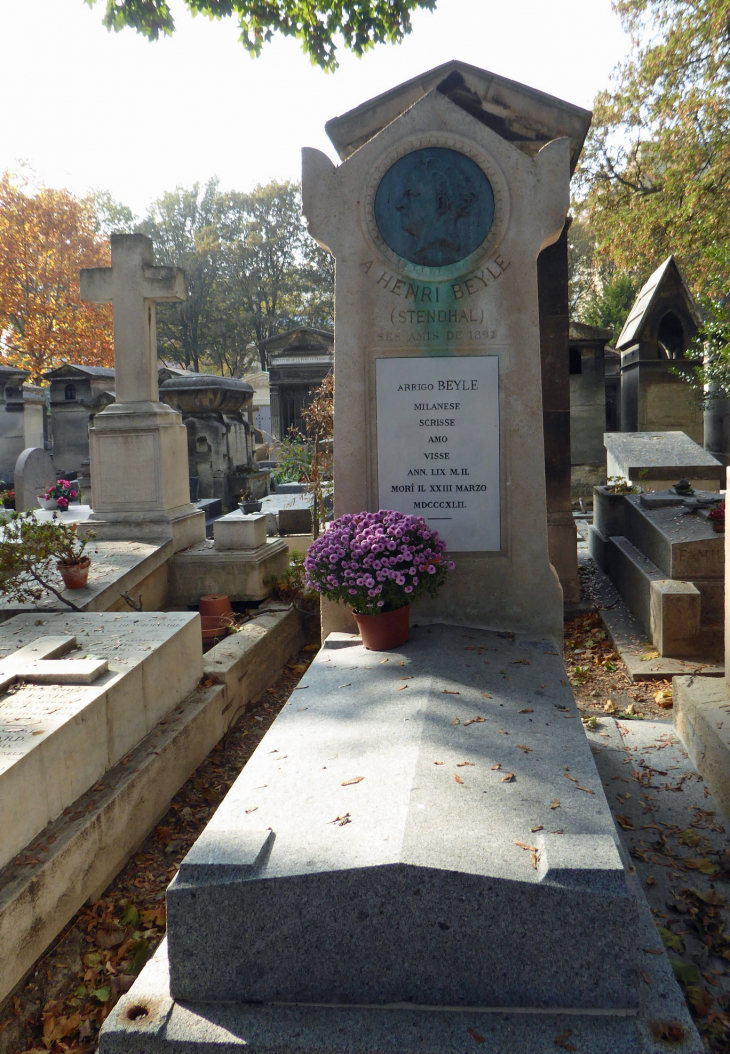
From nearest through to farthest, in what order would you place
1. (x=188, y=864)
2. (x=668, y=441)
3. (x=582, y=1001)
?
1. (x=582, y=1001)
2. (x=188, y=864)
3. (x=668, y=441)

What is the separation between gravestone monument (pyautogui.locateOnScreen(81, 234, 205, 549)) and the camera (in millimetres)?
6535

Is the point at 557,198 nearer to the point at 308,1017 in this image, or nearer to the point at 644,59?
the point at 308,1017

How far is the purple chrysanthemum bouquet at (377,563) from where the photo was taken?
3799 mm

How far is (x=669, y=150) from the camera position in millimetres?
16000

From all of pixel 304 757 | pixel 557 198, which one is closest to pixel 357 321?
pixel 557 198

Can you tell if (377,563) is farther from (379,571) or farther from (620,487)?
(620,487)

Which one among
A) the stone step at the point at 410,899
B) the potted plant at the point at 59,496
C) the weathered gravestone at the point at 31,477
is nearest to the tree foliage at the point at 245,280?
the weathered gravestone at the point at 31,477

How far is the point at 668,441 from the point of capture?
Result: 883 centimetres

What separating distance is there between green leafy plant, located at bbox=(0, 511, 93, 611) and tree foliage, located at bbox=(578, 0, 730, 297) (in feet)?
40.7

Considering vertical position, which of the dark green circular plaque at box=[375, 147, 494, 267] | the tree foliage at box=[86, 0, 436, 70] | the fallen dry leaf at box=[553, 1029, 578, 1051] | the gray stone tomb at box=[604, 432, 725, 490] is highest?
the tree foliage at box=[86, 0, 436, 70]

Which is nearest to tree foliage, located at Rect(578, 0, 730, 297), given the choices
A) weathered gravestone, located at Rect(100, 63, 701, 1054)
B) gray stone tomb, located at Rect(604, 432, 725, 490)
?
gray stone tomb, located at Rect(604, 432, 725, 490)

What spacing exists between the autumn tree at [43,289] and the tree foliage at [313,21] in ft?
73.8

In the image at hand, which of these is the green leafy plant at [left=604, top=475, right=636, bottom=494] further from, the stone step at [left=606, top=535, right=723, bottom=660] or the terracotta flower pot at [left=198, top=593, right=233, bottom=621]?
the terracotta flower pot at [left=198, top=593, right=233, bottom=621]

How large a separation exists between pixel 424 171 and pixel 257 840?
362cm
